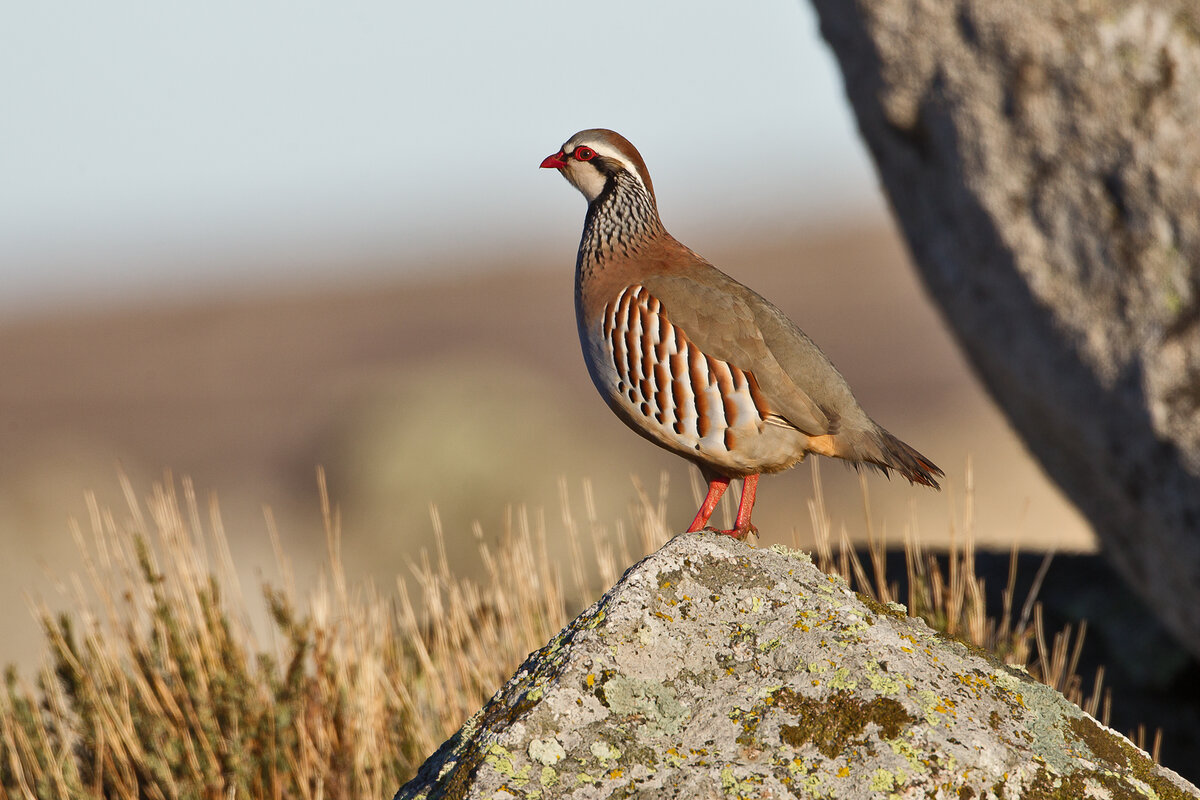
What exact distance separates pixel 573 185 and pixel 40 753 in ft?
11.8

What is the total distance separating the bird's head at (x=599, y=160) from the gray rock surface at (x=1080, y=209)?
78.5 inches

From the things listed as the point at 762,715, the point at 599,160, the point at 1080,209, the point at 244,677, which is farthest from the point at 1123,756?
the point at 244,677

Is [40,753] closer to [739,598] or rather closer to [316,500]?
[739,598]

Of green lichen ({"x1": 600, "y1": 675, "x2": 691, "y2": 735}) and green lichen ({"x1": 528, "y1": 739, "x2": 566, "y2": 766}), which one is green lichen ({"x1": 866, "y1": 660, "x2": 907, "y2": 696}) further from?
green lichen ({"x1": 528, "y1": 739, "x2": 566, "y2": 766})

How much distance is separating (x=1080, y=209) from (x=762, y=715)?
12.2ft

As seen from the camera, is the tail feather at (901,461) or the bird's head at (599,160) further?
the bird's head at (599,160)

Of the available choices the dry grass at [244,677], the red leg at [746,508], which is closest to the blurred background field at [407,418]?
the dry grass at [244,677]

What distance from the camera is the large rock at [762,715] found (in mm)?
Answer: 2432

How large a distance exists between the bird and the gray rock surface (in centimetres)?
181

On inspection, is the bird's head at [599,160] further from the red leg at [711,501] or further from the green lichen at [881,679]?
the green lichen at [881,679]

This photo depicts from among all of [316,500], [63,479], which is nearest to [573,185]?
[63,479]

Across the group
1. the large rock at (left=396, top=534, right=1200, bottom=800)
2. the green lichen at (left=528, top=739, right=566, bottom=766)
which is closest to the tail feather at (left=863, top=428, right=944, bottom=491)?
the large rock at (left=396, top=534, right=1200, bottom=800)

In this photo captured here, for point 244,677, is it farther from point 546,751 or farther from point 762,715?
point 762,715

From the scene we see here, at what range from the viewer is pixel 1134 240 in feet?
17.3
